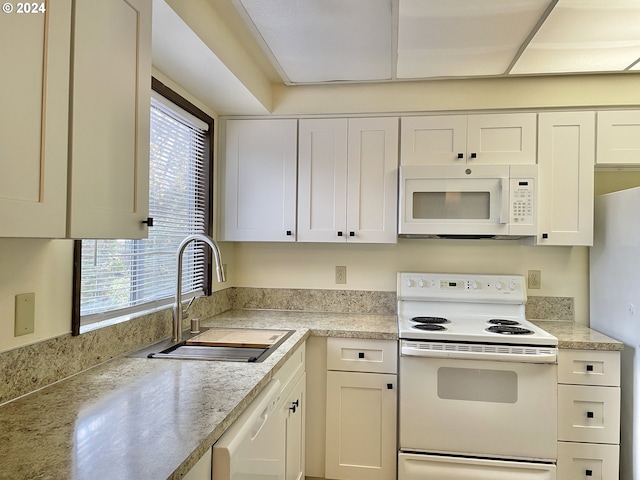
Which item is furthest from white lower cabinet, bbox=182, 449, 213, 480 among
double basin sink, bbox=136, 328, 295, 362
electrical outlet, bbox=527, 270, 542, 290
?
electrical outlet, bbox=527, 270, 542, 290

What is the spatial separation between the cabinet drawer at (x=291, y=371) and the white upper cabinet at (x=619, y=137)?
195 cm

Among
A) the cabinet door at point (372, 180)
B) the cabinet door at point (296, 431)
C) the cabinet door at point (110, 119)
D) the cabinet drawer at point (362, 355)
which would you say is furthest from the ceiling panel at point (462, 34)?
the cabinet door at point (296, 431)

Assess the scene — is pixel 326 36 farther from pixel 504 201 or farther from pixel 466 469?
pixel 466 469

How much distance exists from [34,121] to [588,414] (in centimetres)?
252

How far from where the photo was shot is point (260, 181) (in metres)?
2.62

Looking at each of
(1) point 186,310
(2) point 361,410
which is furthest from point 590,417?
(1) point 186,310

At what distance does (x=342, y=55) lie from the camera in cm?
213

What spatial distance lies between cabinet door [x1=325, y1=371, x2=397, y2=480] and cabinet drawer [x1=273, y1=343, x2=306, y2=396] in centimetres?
23

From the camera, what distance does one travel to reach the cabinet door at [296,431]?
1876 millimetres

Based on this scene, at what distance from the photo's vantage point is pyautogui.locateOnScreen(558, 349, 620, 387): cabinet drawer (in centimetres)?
209

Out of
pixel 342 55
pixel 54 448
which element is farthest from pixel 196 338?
pixel 342 55

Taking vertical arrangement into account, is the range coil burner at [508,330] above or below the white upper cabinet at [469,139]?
below

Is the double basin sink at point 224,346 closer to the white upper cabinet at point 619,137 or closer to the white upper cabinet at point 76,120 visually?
the white upper cabinet at point 76,120

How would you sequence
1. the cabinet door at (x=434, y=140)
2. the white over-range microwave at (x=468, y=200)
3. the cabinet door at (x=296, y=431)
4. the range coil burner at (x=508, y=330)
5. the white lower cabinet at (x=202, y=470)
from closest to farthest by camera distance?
the white lower cabinet at (x=202, y=470) → the cabinet door at (x=296, y=431) → the range coil burner at (x=508, y=330) → the white over-range microwave at (x=468, y=200) → the cabinet door at (x=434, y=140)
